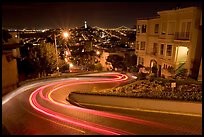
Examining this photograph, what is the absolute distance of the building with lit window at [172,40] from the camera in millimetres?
20781

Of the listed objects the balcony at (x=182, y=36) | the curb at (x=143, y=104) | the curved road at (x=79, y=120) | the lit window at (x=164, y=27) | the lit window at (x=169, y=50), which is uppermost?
the lit window at (x=164, y=27)

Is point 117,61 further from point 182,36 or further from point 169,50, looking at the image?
point 182,36

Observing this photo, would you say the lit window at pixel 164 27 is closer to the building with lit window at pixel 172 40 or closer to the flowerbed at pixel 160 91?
the building with lit window at pixel 172 40

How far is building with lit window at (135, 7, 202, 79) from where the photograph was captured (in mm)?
20781

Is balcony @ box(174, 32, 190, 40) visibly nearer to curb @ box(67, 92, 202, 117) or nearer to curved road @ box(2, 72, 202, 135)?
curb @ box(67, 92, 202, 117)

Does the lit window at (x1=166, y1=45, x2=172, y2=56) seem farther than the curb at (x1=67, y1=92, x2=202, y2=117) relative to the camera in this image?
Yes

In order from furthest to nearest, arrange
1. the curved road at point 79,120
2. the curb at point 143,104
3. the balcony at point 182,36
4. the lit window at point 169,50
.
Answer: the lit window at point 169,50, the balcony at point 182,36, the curb at point 143,104, the curved road at point 79,120

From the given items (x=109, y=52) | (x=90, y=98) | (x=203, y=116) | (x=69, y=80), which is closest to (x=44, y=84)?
(x=69, y=80)

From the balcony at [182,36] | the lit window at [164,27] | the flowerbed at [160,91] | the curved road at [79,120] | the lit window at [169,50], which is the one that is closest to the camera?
the curved road at [79,120]

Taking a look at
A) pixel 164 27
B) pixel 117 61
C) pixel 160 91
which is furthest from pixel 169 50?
pixel 117 61

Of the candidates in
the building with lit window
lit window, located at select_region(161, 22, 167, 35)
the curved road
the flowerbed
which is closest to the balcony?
the building with lit window

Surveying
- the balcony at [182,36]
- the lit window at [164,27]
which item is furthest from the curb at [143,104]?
the lit window at [164,27]

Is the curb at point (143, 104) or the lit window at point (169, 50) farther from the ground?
the lit window at point (169, 50)

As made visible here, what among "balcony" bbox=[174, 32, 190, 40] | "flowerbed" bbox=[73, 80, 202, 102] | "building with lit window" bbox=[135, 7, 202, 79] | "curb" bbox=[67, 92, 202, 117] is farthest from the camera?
"balcony" bbox=[174, 32, 190, 40]
